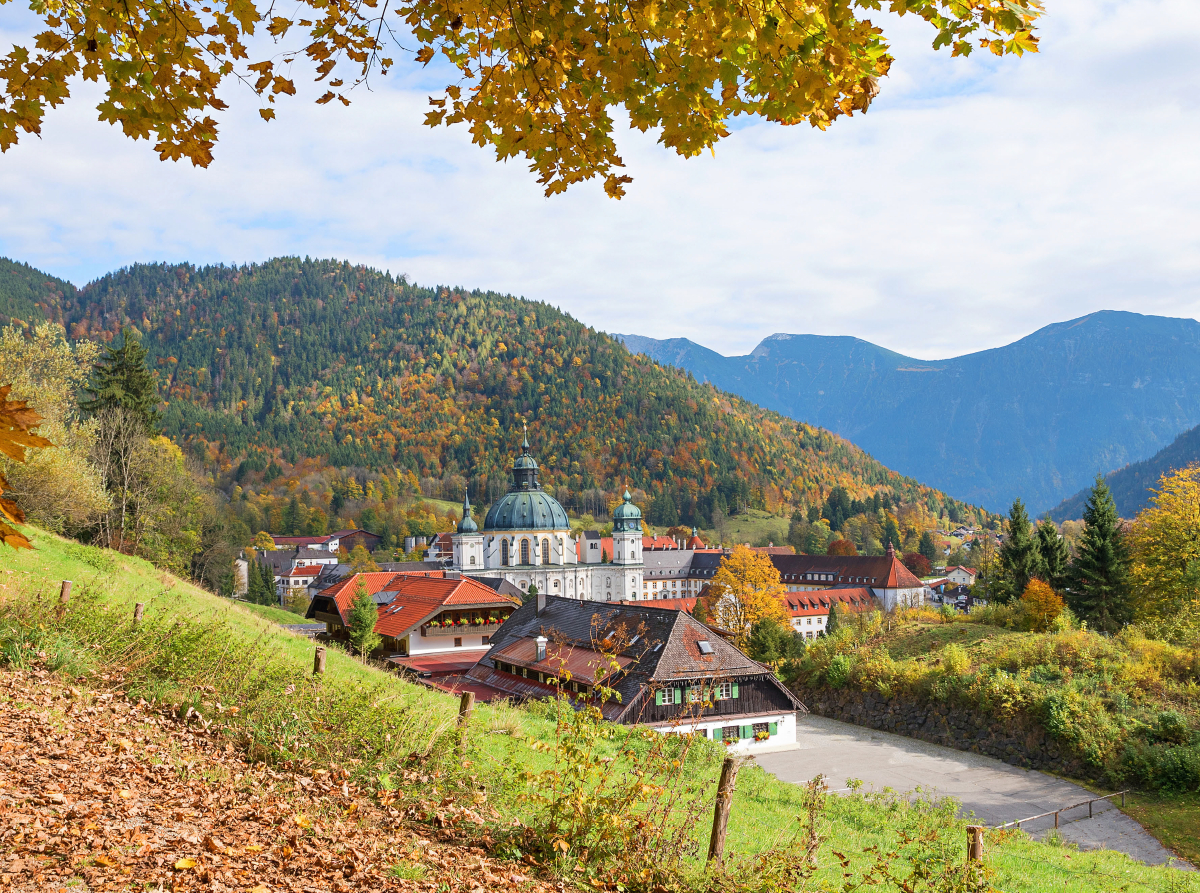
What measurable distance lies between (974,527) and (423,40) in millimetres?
186089

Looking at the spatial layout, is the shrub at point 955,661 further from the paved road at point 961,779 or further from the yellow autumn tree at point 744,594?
the yellow autumn tree at point 744,594

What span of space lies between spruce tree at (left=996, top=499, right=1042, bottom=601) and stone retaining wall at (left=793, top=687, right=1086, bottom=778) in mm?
11780

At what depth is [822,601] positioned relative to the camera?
76.6 meters

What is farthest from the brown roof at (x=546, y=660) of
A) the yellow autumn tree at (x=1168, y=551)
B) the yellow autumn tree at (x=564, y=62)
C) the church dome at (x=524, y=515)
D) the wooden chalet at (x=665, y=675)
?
the church dome at (x=524, y=515)

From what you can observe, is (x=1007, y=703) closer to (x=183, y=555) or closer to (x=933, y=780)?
(x=933, y=780)

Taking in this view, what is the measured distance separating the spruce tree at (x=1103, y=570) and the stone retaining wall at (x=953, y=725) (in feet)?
36.4

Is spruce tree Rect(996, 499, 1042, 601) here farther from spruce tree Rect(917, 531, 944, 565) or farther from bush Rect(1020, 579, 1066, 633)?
spruce tree Rect(917, 531, 944, 565)

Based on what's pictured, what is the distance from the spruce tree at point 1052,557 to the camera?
41750 mm

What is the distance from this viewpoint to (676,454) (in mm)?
163500

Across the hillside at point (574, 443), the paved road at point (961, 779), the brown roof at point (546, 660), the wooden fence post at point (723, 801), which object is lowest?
the paved road at point (961, 779)

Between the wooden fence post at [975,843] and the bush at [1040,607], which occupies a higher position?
the wooden fence post at [975,843]

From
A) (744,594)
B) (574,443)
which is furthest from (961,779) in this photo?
(574,443)

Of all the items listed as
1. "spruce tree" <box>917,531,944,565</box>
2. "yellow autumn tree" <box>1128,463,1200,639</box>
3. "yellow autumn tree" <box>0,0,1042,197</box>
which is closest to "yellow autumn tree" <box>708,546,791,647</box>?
"yellow autumn tree" <box>1128,463,1200,639</box>

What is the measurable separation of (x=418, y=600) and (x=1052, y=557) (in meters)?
33.8
